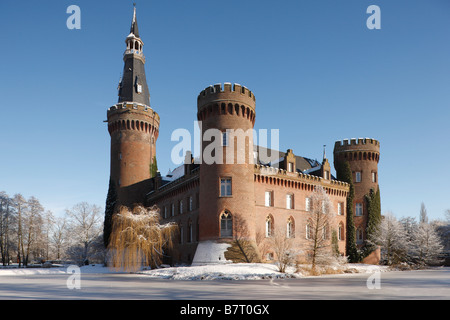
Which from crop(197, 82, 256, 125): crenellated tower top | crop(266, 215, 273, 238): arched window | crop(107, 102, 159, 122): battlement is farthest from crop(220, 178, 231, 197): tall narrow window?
crop(107, 102, 159, 122): battlement

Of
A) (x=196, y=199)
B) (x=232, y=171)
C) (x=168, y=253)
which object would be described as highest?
(x=232, y=171)

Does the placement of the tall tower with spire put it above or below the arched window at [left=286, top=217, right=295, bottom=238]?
above

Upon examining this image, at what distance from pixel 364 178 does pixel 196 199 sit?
22566 millimetres

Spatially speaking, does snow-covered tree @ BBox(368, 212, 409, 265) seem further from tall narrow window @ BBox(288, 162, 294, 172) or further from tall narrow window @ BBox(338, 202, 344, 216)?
tall narrow window @ BBox(288, 162, 294, 172)

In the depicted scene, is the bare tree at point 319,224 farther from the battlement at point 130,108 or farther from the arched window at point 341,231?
the battlement at point 130,108

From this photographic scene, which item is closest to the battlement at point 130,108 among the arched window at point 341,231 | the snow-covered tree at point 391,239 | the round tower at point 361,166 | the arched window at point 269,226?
the arched window at point 269,226

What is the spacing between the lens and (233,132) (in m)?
34.8

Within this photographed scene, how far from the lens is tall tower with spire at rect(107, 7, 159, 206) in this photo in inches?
1919

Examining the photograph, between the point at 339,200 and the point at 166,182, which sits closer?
the point at 339,200

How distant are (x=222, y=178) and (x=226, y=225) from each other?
410 centimetres

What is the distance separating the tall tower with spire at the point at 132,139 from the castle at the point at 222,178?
12 cm

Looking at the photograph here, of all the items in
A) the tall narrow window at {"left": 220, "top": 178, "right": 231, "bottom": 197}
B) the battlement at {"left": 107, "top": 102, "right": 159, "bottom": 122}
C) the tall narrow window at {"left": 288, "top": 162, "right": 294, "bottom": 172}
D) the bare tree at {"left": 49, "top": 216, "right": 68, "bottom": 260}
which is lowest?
the bare tree at {"left": 49, "top": 216, "right": 68, "bottom": 260}
